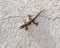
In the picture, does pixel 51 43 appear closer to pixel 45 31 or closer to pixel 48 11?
pixel 45 31

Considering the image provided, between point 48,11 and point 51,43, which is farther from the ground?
point 48,11

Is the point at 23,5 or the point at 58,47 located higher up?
the point at 23,5

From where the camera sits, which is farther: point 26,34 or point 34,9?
point 34,9

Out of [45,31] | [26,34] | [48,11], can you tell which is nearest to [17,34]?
[26,34]

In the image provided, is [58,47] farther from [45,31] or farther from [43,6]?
[43,6]

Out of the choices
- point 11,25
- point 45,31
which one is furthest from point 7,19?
point 45,31

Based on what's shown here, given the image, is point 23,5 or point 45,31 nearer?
point 45,31
